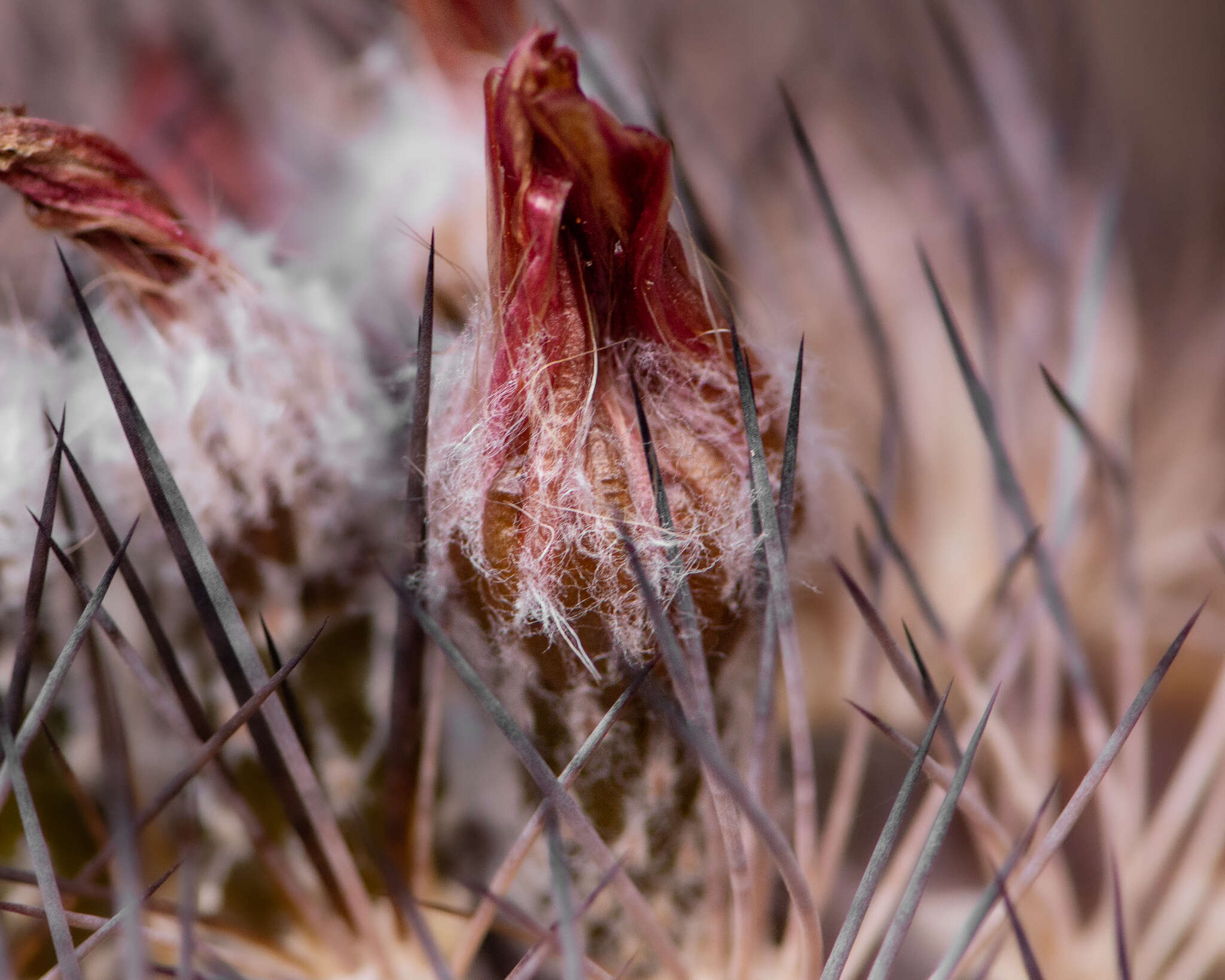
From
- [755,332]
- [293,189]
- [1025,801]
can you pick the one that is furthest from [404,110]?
[1025,801]

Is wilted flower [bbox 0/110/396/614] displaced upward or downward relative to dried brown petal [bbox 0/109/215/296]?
downward

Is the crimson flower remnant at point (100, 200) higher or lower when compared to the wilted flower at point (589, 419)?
higher

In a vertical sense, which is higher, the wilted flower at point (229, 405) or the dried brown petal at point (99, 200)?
the dried brown petal at point (99, 200)

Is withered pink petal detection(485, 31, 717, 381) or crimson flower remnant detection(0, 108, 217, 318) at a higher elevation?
crimson flower remnant detection(0, 108, 217, 318)

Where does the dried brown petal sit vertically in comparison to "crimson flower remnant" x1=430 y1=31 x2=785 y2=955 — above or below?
above

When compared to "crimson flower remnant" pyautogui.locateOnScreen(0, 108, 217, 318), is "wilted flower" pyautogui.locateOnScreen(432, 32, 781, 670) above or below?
below

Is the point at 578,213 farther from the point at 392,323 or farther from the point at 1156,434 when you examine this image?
the point at 1156,434

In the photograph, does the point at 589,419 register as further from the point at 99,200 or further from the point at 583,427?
the point at 99,200

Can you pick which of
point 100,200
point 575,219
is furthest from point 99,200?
point 575,219
